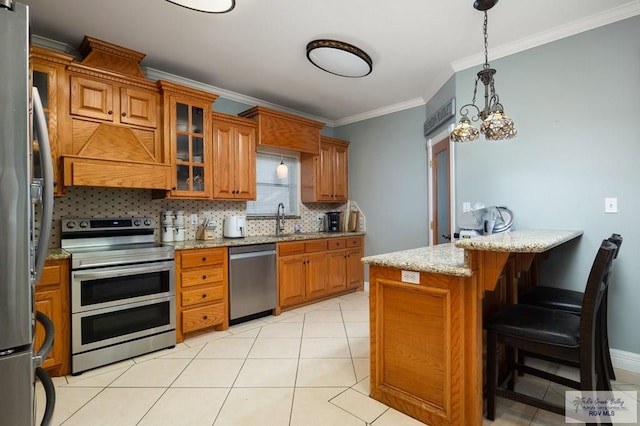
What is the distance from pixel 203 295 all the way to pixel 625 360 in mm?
3421

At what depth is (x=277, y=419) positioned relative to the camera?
1.83 m

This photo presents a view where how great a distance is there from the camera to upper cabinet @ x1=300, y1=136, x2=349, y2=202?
4559mm

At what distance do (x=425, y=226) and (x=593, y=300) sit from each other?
264cm

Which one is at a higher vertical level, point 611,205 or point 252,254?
point 611,205

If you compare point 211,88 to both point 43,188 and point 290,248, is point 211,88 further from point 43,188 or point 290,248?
point 43,188

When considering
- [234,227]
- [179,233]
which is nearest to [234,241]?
[234,227]

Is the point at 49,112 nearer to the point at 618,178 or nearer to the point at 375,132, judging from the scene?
the point at 375,132

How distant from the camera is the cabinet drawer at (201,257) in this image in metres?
2.94

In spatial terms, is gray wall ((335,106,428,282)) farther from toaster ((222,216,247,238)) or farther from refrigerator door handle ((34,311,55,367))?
refrigerator door handle ((34,311,55,367))

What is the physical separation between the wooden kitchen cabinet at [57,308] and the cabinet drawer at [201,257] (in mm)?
853

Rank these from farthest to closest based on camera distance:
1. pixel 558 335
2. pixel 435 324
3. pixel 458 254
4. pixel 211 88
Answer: pixel 211 88, pixel 458 254, pixel 435 324, pixel 558 335

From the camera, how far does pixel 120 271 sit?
2.51 m

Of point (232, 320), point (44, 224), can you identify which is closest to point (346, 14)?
point (44, 224)

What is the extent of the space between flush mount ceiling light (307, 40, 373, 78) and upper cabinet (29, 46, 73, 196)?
1.94 meters
